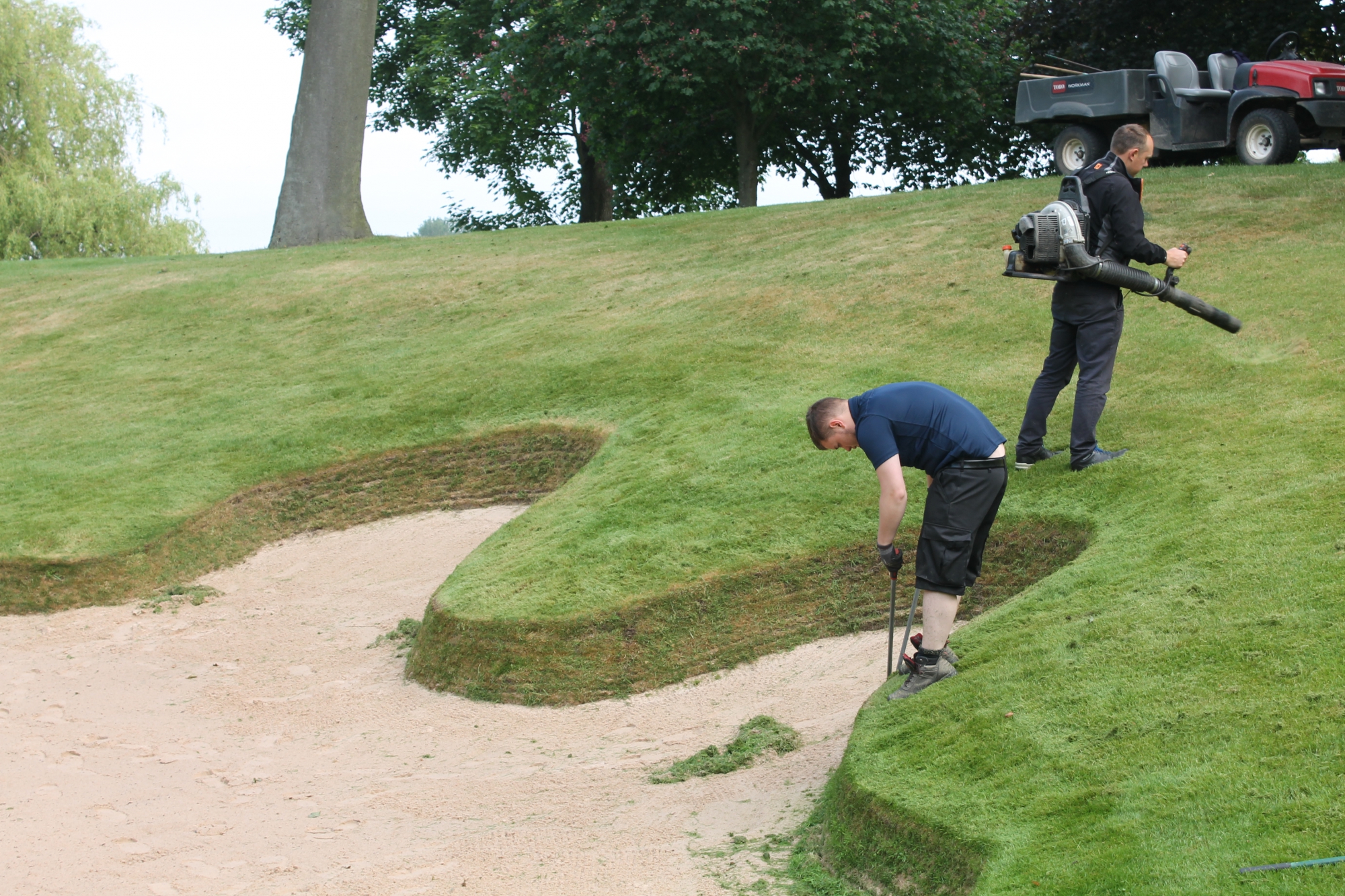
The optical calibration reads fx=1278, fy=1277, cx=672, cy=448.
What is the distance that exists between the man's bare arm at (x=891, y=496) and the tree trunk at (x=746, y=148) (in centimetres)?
2560

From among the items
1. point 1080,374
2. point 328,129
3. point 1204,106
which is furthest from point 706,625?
point 328,129

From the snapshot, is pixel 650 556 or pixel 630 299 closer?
pixel 650 556

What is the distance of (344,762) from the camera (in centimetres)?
855

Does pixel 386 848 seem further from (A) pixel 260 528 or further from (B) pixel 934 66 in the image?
(B) pixel 934 66

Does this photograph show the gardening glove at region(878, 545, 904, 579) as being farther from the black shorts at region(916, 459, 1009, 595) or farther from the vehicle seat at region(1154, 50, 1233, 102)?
the vehicle seat at region(1154, 50, 1233, 102)

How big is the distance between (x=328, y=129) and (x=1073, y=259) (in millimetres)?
20250

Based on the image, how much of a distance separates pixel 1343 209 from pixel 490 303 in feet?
37.2

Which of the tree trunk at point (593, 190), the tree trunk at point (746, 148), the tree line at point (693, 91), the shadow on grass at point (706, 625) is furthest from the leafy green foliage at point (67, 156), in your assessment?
the shadow on grass at point (706, 625)

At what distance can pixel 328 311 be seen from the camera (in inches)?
760

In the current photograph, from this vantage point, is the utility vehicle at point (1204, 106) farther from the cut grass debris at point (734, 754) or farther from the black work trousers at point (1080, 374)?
the cut grass debris at point (734, 754)

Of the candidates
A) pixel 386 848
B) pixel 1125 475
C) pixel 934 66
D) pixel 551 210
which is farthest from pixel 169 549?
pixel 551 210

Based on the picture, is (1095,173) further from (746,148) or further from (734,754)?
(746,148)

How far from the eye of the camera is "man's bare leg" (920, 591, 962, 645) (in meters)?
6.59

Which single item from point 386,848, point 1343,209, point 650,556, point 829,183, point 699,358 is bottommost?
point 386,848
